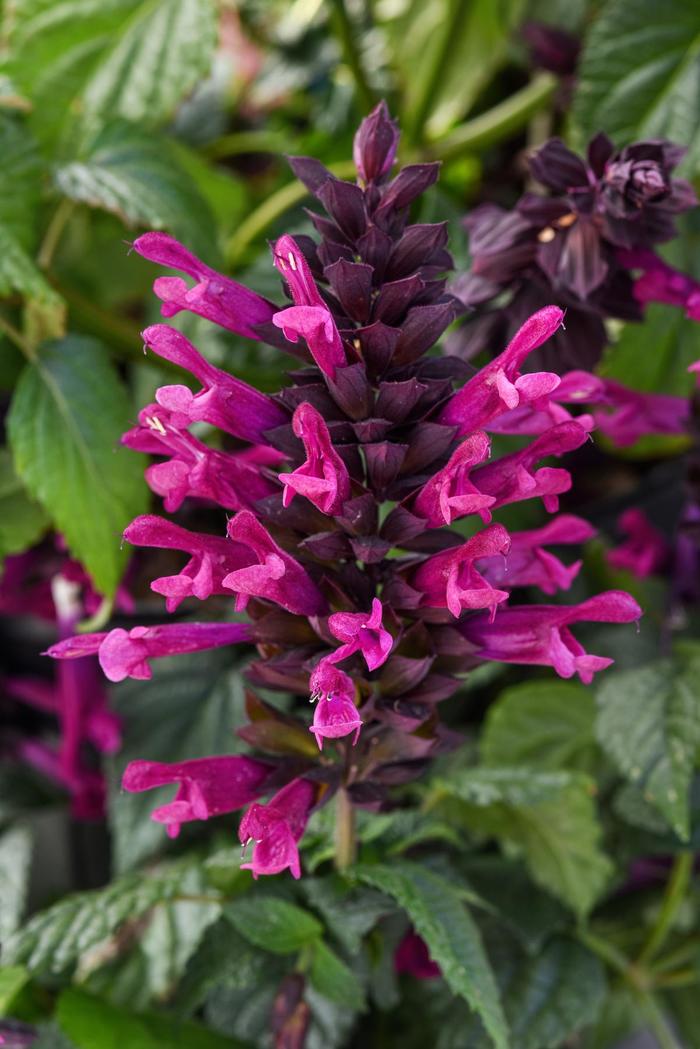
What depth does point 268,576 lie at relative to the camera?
0.26 meters

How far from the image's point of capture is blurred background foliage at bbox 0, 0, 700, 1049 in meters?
0.37

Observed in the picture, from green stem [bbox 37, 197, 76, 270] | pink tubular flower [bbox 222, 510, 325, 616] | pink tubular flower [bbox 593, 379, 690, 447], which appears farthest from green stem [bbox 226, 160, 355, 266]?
pink tubular flower [bbox 222, 510, 325, 616]

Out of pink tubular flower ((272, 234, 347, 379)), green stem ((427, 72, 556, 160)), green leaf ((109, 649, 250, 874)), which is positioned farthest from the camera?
green stem ((427, 72, 556, 160))

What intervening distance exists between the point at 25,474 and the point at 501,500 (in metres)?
0.21

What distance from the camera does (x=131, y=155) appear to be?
1.51 ft

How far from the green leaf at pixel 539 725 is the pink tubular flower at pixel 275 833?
0.69ft

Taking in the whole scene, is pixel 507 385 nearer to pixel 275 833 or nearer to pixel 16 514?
pixel 275 833

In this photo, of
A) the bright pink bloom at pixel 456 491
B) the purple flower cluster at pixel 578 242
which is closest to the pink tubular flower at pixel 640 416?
the purple flower cluster at pixel 578 242

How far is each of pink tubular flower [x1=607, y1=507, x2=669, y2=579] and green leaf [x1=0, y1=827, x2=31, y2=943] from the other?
315 millimetres

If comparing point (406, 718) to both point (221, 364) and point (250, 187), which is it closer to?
point (221, 364)

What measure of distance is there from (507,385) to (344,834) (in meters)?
0.16

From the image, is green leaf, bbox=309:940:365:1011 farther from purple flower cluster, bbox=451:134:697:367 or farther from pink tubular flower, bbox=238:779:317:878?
purple flower cluster, bbox=451:134:697:367

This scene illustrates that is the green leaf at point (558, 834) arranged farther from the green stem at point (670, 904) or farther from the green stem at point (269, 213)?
the green stem at point (269, 213)

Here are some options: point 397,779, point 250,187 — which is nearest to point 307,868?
point 397,779
